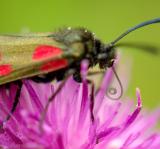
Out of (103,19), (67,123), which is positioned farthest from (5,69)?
(103,19)

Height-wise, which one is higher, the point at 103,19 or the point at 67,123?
the point at 103,19

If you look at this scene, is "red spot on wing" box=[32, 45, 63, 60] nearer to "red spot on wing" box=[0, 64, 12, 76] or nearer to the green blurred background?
"red spot on wing" box=[0, 64, 12, 76]

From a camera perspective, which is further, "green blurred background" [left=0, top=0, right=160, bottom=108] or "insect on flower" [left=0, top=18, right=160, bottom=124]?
"green blurred background" [left=0, top=0, right=160, bottom=108]

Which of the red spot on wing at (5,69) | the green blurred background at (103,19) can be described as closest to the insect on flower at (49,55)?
the red spot on wing at (5,69)

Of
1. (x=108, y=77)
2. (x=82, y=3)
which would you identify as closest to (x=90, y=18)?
(x=82, y=3)

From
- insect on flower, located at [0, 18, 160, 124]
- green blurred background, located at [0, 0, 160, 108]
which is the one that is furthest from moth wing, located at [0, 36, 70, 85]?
green blurred background, located at [0, 0, 160, 108]

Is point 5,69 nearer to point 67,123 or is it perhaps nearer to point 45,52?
point 45,52

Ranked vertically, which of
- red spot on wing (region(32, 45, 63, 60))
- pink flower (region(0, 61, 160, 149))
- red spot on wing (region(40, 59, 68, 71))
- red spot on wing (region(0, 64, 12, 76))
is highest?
red spot on wing (region(32, 45, 63, 60))

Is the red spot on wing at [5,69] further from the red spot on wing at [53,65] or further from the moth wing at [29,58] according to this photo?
the red spot on wing at [53,65]
